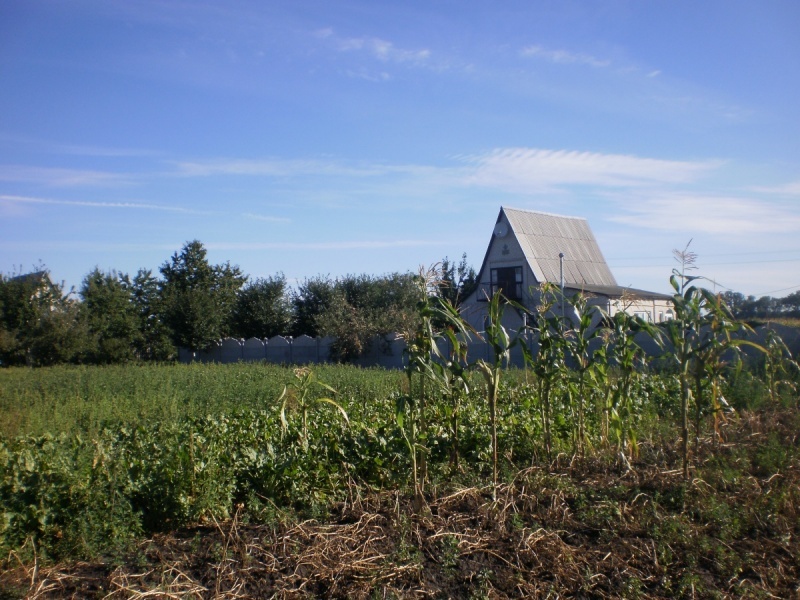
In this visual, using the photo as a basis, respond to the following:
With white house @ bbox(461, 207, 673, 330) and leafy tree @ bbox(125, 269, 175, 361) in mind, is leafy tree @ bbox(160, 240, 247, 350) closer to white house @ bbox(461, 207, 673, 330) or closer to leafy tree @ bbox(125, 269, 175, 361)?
leafy tree @ bbox(125, 269, 175, 361)

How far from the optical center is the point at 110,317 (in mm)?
31219

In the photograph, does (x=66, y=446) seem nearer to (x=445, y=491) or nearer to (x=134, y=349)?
(x=445, y=491)

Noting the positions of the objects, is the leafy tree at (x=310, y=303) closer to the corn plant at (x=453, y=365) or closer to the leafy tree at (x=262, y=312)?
the leafy tree at (x=262, y=312)

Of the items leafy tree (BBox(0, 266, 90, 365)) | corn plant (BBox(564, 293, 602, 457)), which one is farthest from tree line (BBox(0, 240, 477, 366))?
corn plant (BBox(564, 293, 602, 457))

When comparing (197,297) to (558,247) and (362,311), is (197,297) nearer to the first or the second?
(362,311)

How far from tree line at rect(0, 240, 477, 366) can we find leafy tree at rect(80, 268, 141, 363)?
0.05 metres

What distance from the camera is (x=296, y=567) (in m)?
3.81

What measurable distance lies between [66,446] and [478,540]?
115 inches

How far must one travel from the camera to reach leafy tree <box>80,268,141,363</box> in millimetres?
30078

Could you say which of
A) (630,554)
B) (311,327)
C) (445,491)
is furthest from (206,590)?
(311,327)

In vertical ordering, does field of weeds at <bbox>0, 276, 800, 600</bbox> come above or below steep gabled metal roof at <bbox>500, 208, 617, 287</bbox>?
below

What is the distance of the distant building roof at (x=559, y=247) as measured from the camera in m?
33.0

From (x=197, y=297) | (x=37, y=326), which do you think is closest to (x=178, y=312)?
(x=197, y=297)

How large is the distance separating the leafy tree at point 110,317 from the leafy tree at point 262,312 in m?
7.30
